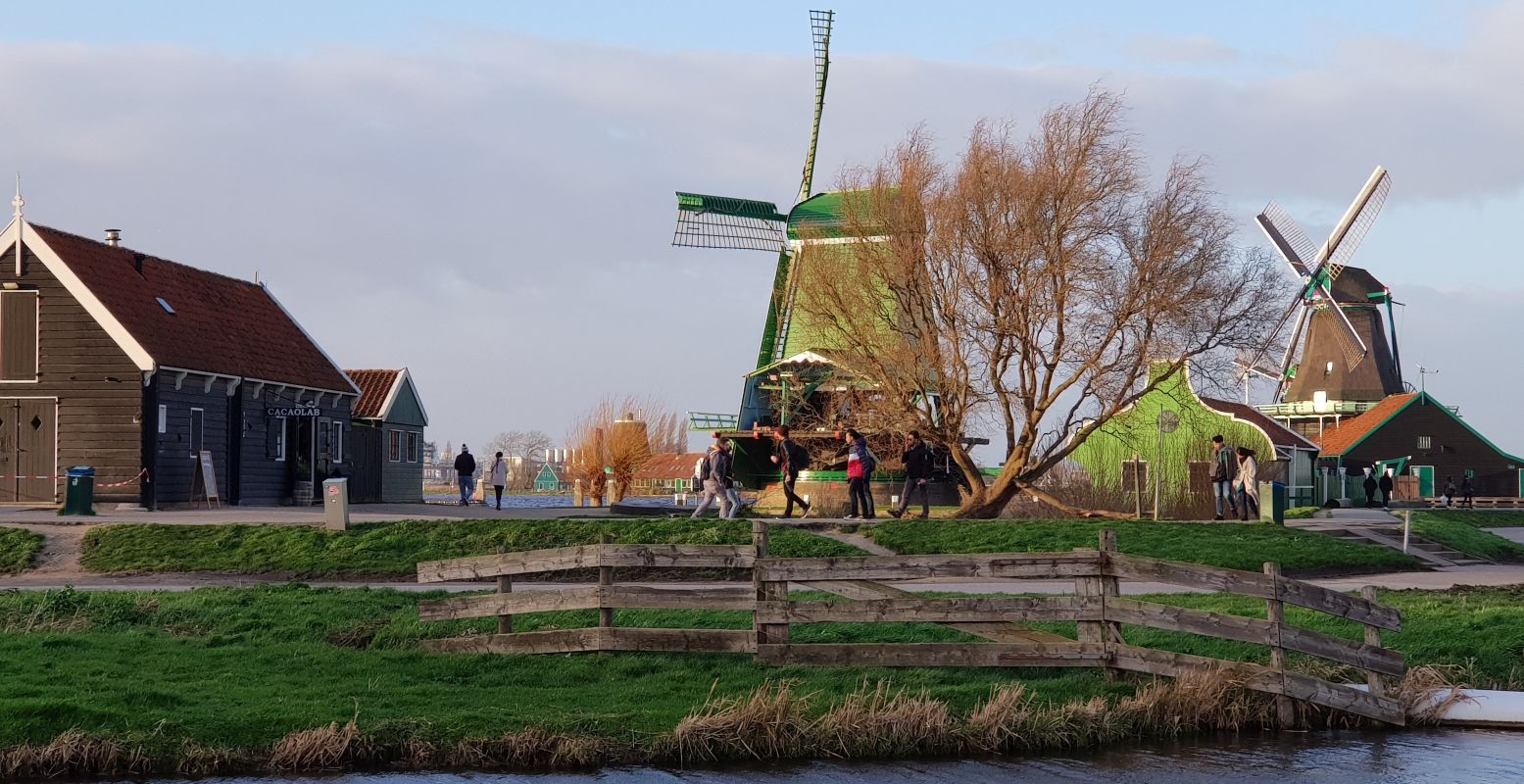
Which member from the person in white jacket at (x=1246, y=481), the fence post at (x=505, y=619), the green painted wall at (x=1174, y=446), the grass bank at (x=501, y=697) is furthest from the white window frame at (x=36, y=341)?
the green painted wall at (x=1174, y=446)

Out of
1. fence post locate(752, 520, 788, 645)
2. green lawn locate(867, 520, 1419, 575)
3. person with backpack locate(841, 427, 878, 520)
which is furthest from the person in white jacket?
fence post locate(752, 520, 788, 645)

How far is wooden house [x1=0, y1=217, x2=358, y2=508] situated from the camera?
3409 centimetres

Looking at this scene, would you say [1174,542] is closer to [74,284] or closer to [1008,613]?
[1008,613]

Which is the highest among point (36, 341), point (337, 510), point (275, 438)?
point (36, 341)

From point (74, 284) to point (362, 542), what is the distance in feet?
44.7

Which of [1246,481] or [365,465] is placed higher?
[365,465]

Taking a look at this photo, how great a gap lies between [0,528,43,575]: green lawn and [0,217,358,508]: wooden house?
7.74 meters

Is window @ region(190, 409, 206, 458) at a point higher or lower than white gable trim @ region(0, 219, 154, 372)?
lower

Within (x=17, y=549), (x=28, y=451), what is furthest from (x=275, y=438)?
(x=17, y=549)

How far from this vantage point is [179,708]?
11.8 m

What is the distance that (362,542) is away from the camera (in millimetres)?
25328

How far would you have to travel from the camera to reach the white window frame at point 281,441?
40.2m

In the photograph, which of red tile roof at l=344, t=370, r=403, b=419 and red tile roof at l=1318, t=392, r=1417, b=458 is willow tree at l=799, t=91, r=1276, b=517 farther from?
red tile roof at l=1318, t=392, r=1417, b=458

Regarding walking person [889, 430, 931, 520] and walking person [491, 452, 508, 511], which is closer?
walking person [889, 430, 931, 520]
